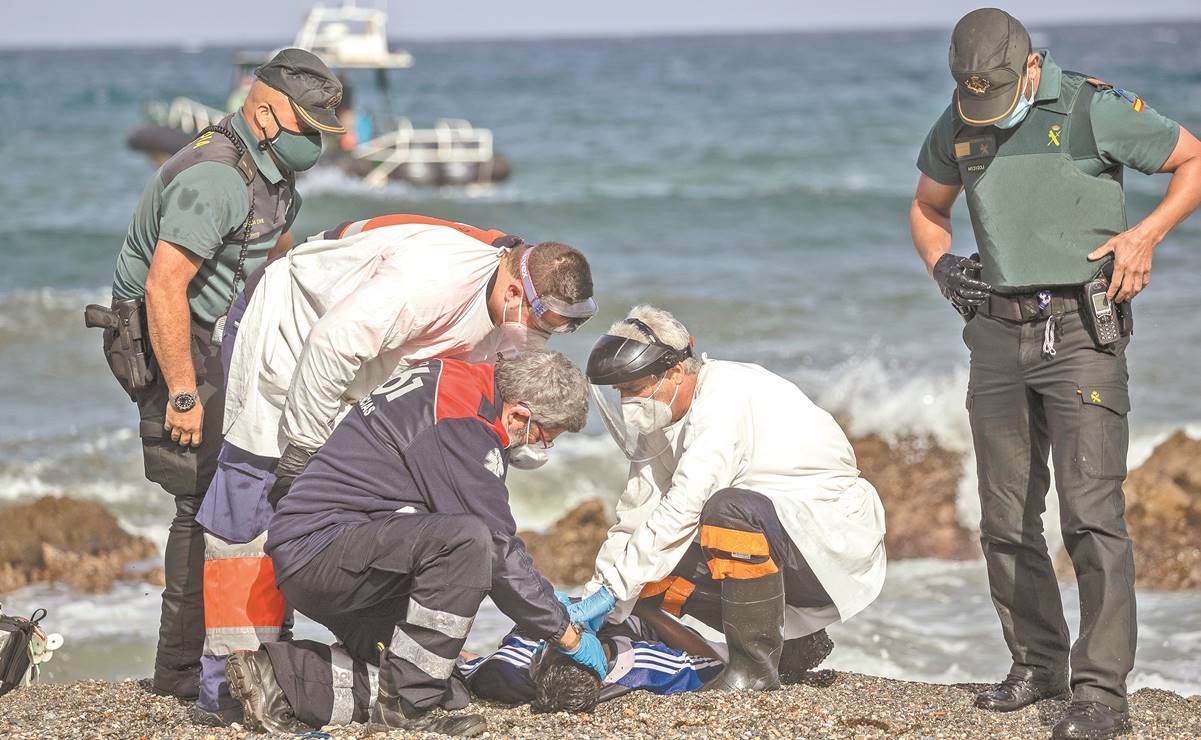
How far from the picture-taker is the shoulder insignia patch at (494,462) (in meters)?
3.93

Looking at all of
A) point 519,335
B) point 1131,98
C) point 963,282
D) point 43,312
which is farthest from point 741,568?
point 43,312

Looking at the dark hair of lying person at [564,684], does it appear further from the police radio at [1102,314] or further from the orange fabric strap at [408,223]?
the police radio at [1102,314]

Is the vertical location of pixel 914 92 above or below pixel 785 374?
above

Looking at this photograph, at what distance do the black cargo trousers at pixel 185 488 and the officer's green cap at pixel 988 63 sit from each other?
8.46ft

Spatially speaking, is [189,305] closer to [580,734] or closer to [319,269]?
[319,269]

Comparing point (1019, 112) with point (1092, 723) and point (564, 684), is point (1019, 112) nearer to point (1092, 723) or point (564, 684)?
point (1092, 723)

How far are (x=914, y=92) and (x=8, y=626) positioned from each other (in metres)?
40.6

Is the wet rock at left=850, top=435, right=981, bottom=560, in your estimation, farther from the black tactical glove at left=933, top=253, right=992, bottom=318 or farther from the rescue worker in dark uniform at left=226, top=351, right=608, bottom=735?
the rescue worker in dark uniform at left=226, top=351, right=608, bottom=735

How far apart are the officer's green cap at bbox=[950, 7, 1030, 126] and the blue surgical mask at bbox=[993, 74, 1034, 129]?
0.06ft

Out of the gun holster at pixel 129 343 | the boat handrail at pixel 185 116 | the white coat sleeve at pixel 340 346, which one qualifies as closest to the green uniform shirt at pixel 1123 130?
the white coat sleeve at pixel 340 346

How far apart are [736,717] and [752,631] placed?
37 centimetres

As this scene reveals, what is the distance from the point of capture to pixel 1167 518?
723 cm

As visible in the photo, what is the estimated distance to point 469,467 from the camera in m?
3.93

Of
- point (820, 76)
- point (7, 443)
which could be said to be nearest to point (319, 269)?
point (7, 443)
